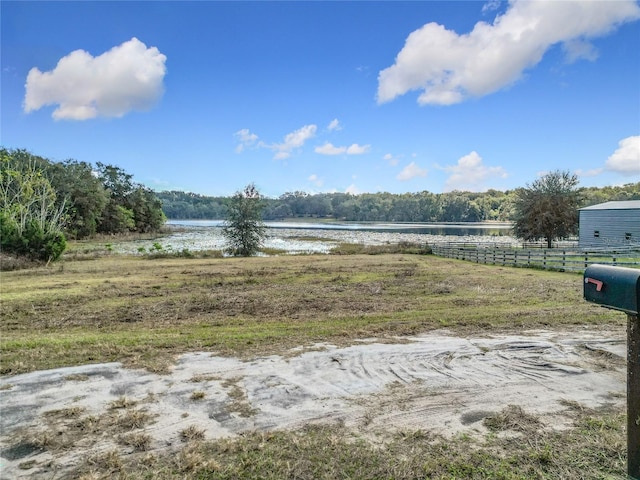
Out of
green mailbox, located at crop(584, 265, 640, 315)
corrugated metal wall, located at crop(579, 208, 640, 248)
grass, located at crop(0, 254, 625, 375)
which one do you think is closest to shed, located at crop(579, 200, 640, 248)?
corrugated metal wall, located at crop(579, 208, 640, 248)

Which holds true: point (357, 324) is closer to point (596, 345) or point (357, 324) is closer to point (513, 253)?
point (596, 345)

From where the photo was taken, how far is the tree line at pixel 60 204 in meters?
20.0

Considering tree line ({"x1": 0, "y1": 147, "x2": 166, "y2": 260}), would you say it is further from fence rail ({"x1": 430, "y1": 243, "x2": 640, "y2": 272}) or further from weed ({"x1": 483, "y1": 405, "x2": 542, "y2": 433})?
fence rail ({"x1": 430, "y1": 243, "x2": 640, "y2": 272})

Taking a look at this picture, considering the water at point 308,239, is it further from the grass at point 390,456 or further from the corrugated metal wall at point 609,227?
the grass at point 390,456

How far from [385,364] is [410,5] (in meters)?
15.5

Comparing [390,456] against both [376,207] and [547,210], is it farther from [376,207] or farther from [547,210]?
[376,207]

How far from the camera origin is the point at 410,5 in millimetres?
15133

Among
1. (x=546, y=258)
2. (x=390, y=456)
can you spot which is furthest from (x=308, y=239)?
(x=390, y=456)

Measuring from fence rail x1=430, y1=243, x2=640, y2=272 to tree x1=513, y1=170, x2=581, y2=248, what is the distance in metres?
8.58

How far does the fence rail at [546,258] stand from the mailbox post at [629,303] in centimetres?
1578

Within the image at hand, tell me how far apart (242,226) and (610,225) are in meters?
30.6

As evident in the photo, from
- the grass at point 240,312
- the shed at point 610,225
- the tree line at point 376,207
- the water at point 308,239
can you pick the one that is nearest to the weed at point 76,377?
the grass at point 240,312

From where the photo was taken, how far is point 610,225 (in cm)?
3025

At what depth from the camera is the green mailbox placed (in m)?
1.61
